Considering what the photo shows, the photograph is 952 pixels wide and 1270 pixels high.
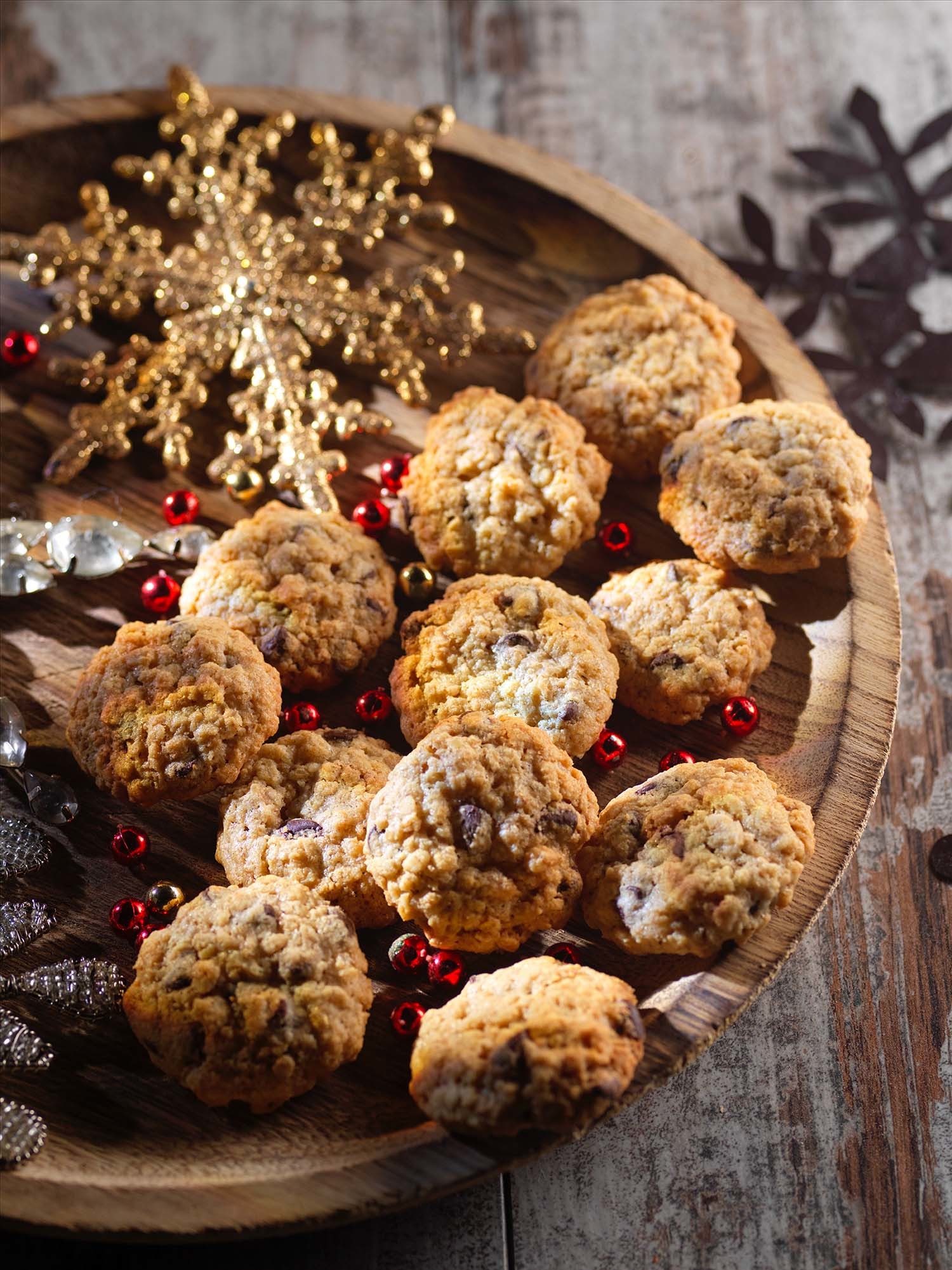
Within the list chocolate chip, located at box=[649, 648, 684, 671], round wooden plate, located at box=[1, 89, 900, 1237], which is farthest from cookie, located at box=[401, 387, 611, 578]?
chocolate chip, located at box=[649, 648, 684, 671]

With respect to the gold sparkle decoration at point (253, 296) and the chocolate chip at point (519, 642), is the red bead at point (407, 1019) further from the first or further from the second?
the gold sparkle decoration at point (253, 296)

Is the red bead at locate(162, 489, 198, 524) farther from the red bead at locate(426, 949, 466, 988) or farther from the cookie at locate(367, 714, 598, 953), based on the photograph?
the red bead at locate(426, 949, 466, 988)

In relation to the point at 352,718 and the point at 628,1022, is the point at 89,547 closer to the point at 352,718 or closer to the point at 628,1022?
the point at 352,718

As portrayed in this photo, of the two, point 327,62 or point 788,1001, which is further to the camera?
point 327,62

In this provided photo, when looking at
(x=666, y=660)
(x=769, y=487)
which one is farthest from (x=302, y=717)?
(x=769, y=487)

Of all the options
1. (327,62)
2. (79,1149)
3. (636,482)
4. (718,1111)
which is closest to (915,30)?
(327,62)

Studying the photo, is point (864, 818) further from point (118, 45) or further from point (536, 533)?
point (118, 45)
